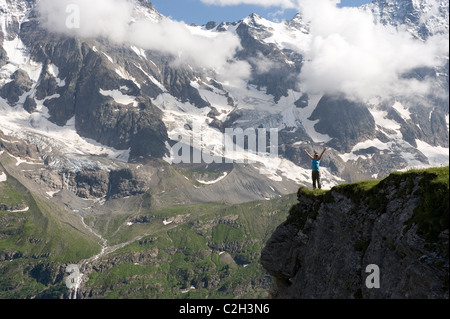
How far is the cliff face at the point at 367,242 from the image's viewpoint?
23.4 meters

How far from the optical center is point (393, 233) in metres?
26.7

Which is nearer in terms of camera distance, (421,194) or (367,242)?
(421,194)

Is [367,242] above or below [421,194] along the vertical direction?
below

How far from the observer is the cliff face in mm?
23438

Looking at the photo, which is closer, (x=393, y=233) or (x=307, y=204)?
(x=393, y=233)

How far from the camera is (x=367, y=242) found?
2950cm
